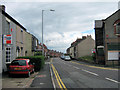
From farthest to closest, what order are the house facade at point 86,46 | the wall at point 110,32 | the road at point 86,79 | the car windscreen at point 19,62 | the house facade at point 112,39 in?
the house facade at point 86,46
the wall at point 110,32
the house facade at point 112,39
the car windscreen at point 19,62
the road at point 86,79

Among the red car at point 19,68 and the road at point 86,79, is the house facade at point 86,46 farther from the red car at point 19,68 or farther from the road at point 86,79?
the red car at point 19,68

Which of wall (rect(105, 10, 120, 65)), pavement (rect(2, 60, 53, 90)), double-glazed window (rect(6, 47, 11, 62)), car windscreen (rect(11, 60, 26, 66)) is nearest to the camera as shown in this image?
pavement (rect(2, 60, 53, 90))

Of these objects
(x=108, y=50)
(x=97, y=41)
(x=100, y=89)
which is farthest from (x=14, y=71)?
(x=97, y=41)

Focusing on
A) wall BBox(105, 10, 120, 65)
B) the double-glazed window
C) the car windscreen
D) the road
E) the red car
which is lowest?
the road

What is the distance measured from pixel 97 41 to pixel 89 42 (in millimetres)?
23818

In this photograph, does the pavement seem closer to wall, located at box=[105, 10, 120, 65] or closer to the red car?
the red car

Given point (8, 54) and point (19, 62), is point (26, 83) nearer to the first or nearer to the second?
point (19, 62)

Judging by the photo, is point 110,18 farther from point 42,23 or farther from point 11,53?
point 11,53

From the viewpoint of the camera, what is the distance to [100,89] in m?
7.81

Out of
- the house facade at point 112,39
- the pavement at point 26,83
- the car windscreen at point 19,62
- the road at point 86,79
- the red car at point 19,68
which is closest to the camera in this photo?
the pavement at point 26,83

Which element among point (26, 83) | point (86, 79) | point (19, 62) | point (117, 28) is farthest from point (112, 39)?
point (26, 83)

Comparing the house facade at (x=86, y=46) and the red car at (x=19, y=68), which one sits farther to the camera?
the house facade at (x=86, y=46)

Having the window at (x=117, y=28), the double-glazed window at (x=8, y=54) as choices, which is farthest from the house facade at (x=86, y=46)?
the double-glazed window at (x=8, y=54)

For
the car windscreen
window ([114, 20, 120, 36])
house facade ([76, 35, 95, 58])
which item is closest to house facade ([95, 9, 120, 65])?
window ([114, 20, 120, 36])
